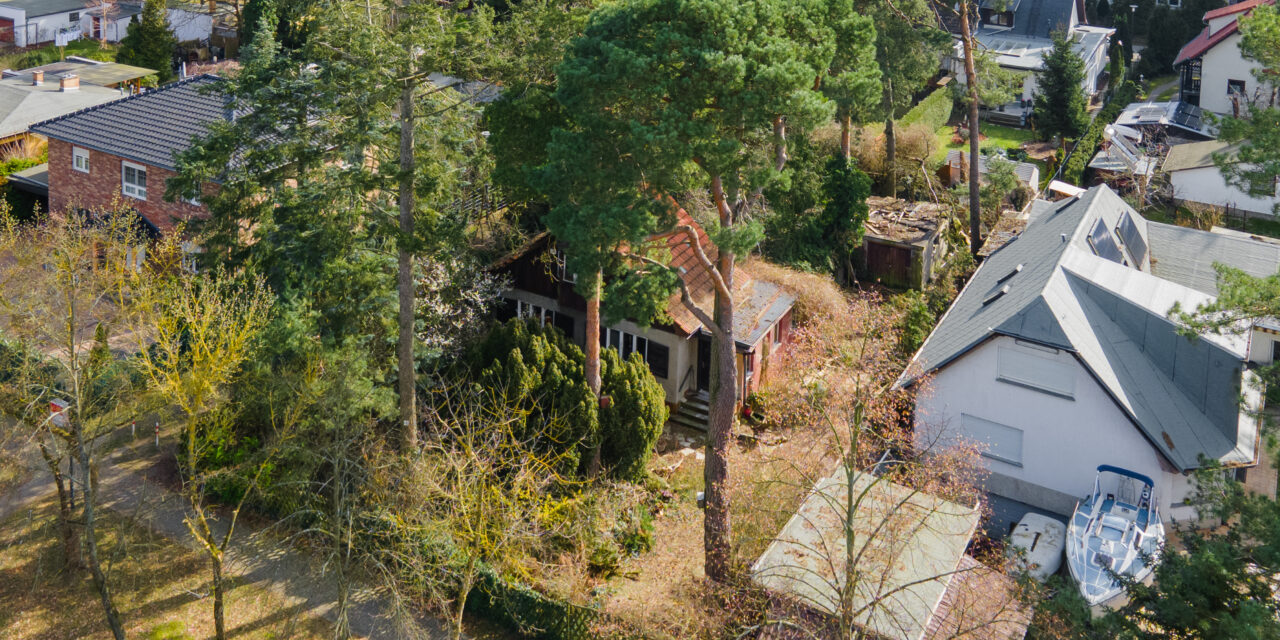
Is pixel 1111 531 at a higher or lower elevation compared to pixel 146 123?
lower

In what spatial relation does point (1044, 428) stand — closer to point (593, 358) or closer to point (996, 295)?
point (996, 295)

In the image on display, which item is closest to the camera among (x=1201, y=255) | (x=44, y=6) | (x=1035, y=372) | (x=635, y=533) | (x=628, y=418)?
(x=635, y=533)

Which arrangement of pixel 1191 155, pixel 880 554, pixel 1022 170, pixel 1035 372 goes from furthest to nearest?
pixel 1191 155 → pixel 1022 170 → pixel 1035 372 → pixel 880 554

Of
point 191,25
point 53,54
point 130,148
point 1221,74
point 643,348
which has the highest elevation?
point 191,25

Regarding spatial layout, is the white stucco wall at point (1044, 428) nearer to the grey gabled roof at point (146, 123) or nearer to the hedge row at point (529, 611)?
the hedge row at point (529, 611)

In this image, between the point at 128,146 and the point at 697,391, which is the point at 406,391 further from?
the point at 128,146

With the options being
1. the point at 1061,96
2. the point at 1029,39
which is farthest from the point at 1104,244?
the point at 1029,39

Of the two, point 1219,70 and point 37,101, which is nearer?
point 37,101

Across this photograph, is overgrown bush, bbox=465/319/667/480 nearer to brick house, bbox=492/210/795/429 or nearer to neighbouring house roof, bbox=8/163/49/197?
brick house, bbox=492/210/795/429
